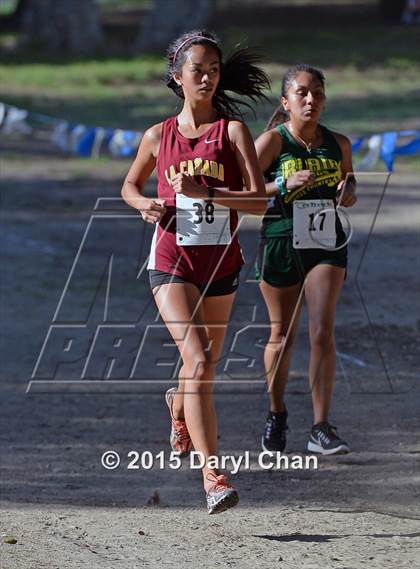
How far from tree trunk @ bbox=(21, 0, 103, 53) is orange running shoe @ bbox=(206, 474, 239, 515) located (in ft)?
90.4

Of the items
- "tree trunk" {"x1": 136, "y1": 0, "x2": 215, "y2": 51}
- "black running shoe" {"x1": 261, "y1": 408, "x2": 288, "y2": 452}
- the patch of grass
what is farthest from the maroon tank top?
"tree trunk" {"x1": 136, "y1": 0, "x2": 215, "y2": 51}

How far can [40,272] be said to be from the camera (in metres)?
12.5

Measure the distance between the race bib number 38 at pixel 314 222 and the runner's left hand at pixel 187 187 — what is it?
1.20 m

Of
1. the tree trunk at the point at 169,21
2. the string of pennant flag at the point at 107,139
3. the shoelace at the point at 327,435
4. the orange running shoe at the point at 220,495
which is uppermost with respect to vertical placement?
the orange running shoe at the point at 220,495

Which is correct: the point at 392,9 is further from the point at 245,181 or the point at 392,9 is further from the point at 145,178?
the point at 245,181

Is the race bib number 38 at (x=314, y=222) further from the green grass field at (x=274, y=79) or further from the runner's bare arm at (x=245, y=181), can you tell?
the green grass field at (x=274, y=79)

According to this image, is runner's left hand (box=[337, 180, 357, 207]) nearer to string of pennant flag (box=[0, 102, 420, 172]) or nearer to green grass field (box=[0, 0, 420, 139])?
string of pennant flag (box=[0, 102, 420, 172])

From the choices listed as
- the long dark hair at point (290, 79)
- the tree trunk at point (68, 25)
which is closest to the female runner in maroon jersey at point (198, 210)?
the long dark hair at point (290, 79)

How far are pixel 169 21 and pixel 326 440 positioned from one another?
25.4 meters

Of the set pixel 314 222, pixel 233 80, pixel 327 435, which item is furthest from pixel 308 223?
pixel 327 435

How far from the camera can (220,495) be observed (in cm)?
567

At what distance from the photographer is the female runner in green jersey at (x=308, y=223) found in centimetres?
682

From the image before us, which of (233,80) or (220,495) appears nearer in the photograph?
(220,495)

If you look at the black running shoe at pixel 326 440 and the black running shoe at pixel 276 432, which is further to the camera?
the black running shoe at pixel 276 432
